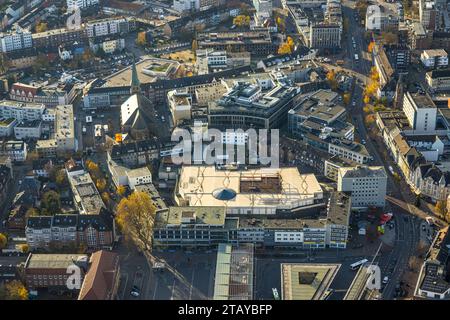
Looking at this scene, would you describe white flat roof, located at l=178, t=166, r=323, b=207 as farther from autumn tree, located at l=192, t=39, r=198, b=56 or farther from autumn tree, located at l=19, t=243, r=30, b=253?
autumn tree, located at l=192, t=39, r=198, b=56

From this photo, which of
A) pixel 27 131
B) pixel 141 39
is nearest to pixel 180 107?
pixel 27 131

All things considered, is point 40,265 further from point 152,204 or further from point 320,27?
point 320,27

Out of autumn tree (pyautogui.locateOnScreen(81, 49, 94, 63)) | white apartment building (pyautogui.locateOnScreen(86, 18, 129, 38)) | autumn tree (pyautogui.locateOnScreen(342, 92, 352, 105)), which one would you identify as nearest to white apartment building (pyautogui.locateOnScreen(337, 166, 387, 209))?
autumn tree (pyautogui.locateOnScreen(342, 92, 352, 105))

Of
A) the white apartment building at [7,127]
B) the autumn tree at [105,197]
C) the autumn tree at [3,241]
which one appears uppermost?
the white apartment building at [7,127]

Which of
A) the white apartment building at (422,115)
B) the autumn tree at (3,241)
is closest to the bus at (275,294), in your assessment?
the autumn tree at (3,241)

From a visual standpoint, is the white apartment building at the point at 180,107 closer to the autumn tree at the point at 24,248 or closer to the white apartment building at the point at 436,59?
the autumn tree at the point at 24,248

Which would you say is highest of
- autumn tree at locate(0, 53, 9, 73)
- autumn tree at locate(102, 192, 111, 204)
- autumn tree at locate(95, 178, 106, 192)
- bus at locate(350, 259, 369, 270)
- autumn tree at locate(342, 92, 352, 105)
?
autumn tree at locate(0, 53, 9, 73)
